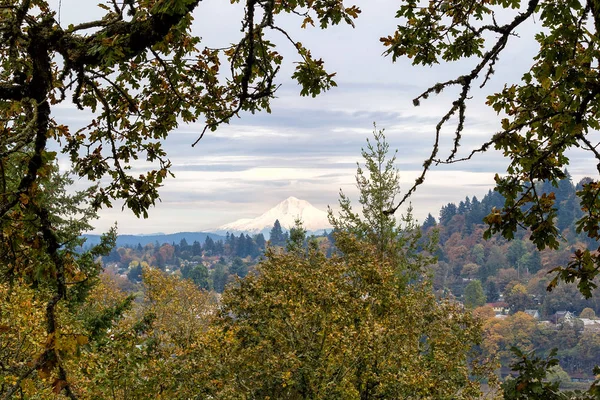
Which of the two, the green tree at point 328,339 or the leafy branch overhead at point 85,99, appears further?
the green tree at point 328,339

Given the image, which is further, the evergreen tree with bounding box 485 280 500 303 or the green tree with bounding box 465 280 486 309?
the evergreen tree with bounding box 485 280 500 303

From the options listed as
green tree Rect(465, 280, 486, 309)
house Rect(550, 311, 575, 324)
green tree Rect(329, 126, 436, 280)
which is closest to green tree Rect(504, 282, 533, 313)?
house Rect(550, 311, 575, 324)

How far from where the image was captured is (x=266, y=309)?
51.0 ft

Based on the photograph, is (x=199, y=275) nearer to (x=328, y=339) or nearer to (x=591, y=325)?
(x=591, y=325)

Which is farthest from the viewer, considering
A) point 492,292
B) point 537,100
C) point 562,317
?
point 492,292

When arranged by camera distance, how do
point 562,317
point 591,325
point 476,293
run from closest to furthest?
1. point 476,293
2. point 591,325
3. point 562,317

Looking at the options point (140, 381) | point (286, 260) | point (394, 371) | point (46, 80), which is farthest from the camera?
point (286, 260)

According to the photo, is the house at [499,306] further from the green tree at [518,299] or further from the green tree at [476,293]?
the green tree at [476,293]

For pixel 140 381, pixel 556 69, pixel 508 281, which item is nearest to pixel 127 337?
pixel 140 381

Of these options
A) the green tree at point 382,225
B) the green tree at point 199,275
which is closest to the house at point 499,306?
the green tree at point 199,275

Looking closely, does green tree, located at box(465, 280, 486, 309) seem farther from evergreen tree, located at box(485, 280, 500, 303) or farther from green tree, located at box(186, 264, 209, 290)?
green tree, located at box(186, 264, 209, 290)

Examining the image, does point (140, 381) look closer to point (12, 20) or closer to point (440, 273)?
point (12, 20)

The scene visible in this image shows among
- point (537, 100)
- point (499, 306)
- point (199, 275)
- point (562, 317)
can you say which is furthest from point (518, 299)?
point (537, 100)

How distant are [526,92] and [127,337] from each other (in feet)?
29.9
